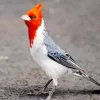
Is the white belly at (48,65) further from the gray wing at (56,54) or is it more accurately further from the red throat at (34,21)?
the red throat at (34,21)

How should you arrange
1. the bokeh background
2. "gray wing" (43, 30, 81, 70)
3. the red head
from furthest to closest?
the bokeh background < "gray wing" (43, 30, 81, 70) < the red head

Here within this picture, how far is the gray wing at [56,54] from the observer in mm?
5945

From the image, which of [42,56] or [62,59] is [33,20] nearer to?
[42,56]

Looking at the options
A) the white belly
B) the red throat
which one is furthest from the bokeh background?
the red throat

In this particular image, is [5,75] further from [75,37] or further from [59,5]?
[59,5]

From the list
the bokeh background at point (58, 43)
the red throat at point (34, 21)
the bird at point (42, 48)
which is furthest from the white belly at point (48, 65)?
the bokeh background at point (58, 43)

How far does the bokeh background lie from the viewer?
6.58 m

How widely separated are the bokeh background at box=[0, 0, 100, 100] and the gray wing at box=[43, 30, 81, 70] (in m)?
0.43

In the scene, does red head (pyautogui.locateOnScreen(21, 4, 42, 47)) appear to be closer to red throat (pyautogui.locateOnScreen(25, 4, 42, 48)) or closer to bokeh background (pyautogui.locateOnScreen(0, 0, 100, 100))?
red throat (pyautogui.locateOnScreen(25, 4, 42, 48))

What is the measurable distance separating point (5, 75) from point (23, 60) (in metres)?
0.87

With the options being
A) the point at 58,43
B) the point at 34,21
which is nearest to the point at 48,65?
the point at 34,21

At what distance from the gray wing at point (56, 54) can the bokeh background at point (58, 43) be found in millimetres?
433

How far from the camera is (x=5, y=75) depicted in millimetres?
7301

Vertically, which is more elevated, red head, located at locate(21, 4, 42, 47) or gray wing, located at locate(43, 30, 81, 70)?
red head, located at locate(21, 4, 42, 47)
